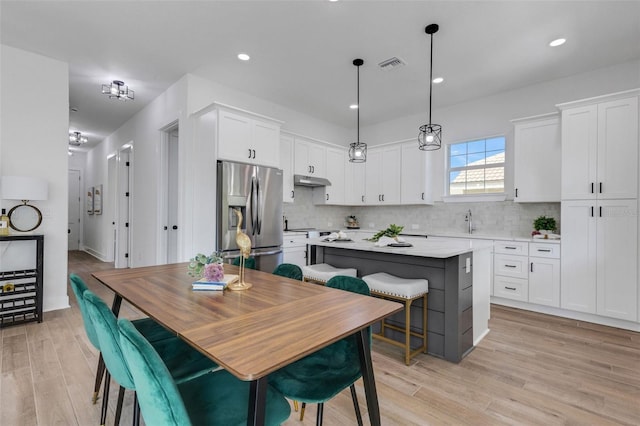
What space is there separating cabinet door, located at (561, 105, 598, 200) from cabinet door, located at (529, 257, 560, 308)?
818 millimetres

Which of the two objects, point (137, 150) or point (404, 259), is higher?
point (137, 150)

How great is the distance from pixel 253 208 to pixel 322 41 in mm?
2043

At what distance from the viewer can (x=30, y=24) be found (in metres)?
2.93

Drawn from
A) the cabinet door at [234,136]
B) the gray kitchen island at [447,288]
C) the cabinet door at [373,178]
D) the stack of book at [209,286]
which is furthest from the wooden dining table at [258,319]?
the cabinet door at [373,178]

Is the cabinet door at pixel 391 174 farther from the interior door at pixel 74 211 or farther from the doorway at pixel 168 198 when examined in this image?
the interior door at pixel 74 211

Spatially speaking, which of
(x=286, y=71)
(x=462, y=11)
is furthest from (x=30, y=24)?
(x=462, y=11)

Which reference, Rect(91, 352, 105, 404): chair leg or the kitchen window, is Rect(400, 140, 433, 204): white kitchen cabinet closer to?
the kitchen window

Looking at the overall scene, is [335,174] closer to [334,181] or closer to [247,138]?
[334,181]

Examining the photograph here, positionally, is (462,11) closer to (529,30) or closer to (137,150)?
(529,30)

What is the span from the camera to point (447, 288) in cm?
253

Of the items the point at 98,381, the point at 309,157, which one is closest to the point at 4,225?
the point at 98,381

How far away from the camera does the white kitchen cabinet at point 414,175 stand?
518 centimetres

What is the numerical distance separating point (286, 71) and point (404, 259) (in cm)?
278

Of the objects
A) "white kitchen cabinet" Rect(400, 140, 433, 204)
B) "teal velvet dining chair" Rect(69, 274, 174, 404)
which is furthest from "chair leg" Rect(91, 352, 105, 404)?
"white kitchen cabinet" Rect(400, 140, 433, 204)
